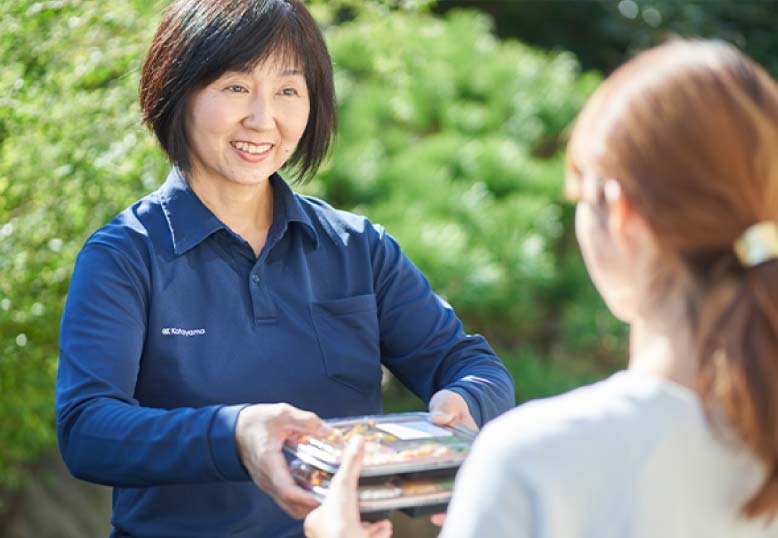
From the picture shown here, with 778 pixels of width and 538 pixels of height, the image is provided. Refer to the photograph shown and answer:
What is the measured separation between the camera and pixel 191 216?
2.25m

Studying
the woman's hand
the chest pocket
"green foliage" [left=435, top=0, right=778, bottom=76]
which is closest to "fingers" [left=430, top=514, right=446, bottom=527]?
the woman's hand

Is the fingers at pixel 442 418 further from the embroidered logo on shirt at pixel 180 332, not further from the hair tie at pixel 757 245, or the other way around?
the hair tie at pixel 757 245

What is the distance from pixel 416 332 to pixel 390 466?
82cm

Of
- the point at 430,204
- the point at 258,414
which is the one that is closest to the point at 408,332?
the point at 258,414

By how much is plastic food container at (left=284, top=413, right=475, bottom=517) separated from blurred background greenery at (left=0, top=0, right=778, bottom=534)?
1.53 m

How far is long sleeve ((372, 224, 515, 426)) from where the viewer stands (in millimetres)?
2420

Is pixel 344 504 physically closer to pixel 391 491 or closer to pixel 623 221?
pixel 391 491

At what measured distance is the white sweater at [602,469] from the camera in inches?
50.6

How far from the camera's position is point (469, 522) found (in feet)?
4.31

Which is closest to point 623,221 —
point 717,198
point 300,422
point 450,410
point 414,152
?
point 717,198

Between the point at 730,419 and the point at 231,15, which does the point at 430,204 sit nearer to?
the point at 231,15

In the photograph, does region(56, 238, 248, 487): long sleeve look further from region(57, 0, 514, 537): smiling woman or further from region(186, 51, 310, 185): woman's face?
region(186, 51, 310, 185): woman's face

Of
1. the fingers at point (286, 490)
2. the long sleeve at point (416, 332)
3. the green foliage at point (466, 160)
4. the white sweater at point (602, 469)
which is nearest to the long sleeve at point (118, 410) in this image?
the fingers at point (286, 490)

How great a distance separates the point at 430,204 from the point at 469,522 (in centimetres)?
412
